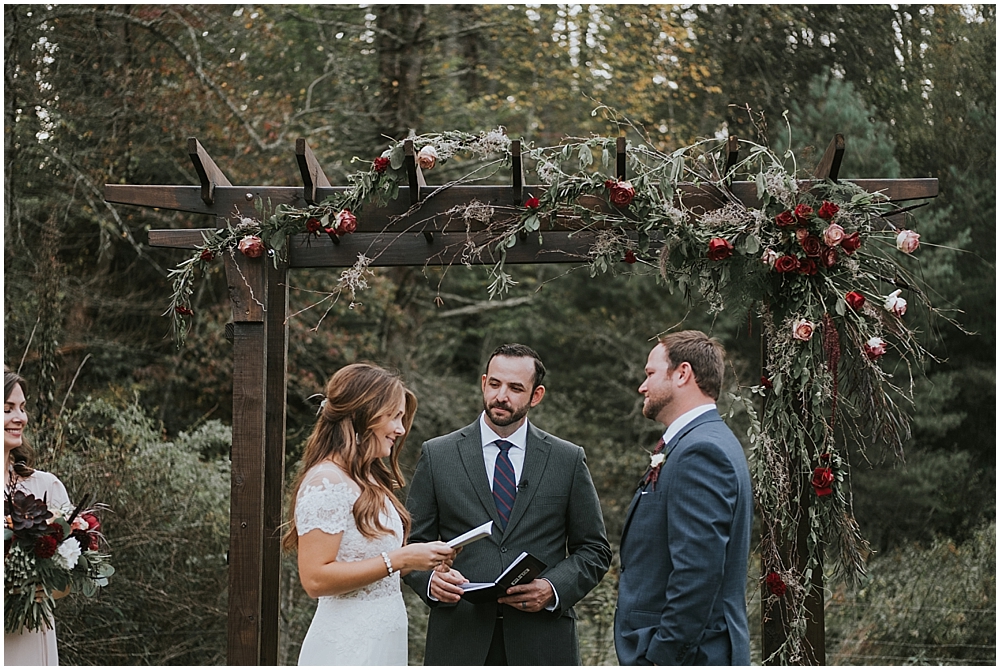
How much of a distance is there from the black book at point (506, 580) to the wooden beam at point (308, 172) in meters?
1.80

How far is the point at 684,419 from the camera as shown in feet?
11.7

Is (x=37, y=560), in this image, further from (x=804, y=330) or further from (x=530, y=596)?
(x=804, y=330)

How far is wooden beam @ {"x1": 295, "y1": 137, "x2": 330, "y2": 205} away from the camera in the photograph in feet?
13.2

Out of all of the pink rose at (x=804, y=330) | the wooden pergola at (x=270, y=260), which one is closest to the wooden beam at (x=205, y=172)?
the wooden pergola at (x=270, y=260)

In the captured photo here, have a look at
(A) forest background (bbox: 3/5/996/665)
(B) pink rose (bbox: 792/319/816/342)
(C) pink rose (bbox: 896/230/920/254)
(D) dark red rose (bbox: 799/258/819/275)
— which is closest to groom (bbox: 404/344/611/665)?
(B) pink rose (bbox: 792/319/816/342)

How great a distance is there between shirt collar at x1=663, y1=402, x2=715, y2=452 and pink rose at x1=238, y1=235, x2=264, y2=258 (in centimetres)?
194

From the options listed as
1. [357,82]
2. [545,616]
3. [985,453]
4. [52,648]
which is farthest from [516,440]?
[985,453]

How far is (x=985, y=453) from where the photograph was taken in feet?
36.1

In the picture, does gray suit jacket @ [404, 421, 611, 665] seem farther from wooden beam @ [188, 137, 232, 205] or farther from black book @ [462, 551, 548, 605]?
wooden beam @ [188, 137, 232, 205]

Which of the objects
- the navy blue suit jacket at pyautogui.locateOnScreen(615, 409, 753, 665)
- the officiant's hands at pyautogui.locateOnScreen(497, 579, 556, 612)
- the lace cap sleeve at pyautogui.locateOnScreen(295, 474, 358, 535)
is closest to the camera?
the navy blue suit jacket at pyautogui.locateOnScreen(615, 409, 753, 665)

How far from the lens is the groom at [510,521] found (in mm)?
4062

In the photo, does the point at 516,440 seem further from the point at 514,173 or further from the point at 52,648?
the point at 52,648

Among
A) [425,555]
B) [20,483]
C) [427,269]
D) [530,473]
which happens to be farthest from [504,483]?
[427,269]

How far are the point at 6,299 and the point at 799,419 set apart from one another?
7719mm
